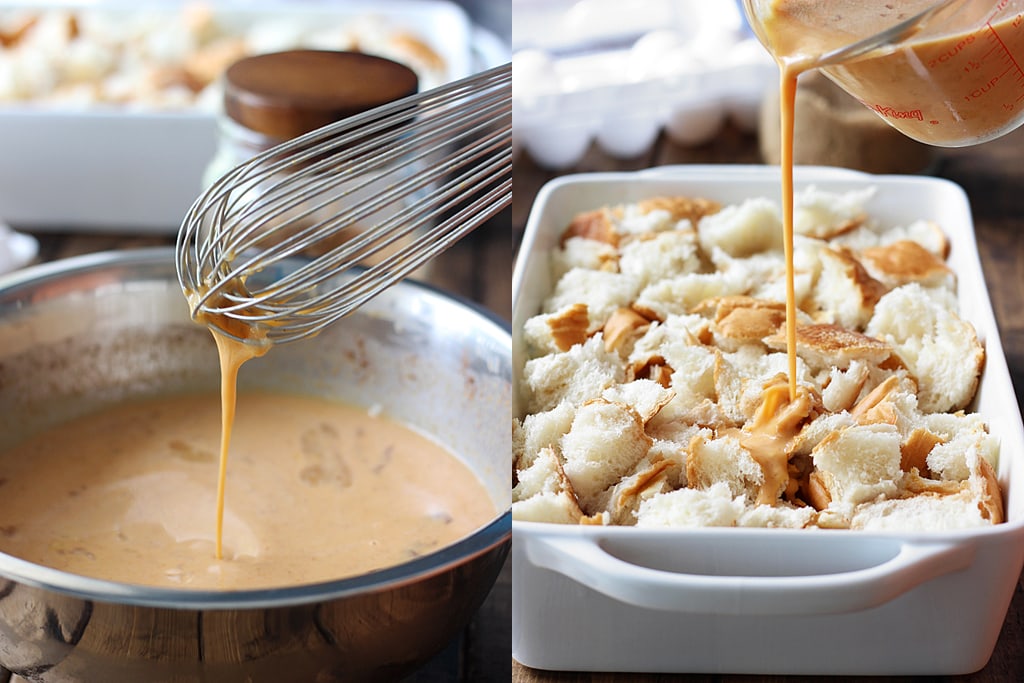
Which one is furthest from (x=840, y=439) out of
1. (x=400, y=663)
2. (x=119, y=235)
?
(x=119, y=235)

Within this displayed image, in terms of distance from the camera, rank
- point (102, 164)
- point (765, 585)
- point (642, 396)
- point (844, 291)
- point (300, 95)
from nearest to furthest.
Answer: point (765, 585)
point (642, 396)
point (844, 291)
point (300, 95)
point (102, 164)

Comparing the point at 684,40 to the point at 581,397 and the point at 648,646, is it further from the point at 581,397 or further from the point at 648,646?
the point at 648,646

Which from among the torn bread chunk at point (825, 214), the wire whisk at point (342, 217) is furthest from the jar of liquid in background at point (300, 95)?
the torn bread chunk at point (825, 214)

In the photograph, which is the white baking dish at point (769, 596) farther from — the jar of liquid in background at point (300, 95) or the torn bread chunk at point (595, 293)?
the jar of liquid in background at point (300, 95)

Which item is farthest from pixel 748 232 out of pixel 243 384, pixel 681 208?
pixel 243 384

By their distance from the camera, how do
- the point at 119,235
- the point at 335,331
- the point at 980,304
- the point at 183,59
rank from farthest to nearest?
the point at 183,59 → the point at 119,235 → the point at 335,331 → the point at 980,304

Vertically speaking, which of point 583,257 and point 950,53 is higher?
point 950,53

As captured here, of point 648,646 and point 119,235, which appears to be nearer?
point 648,646

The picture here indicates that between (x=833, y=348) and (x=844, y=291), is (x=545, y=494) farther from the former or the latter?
(x=844, y=291)
